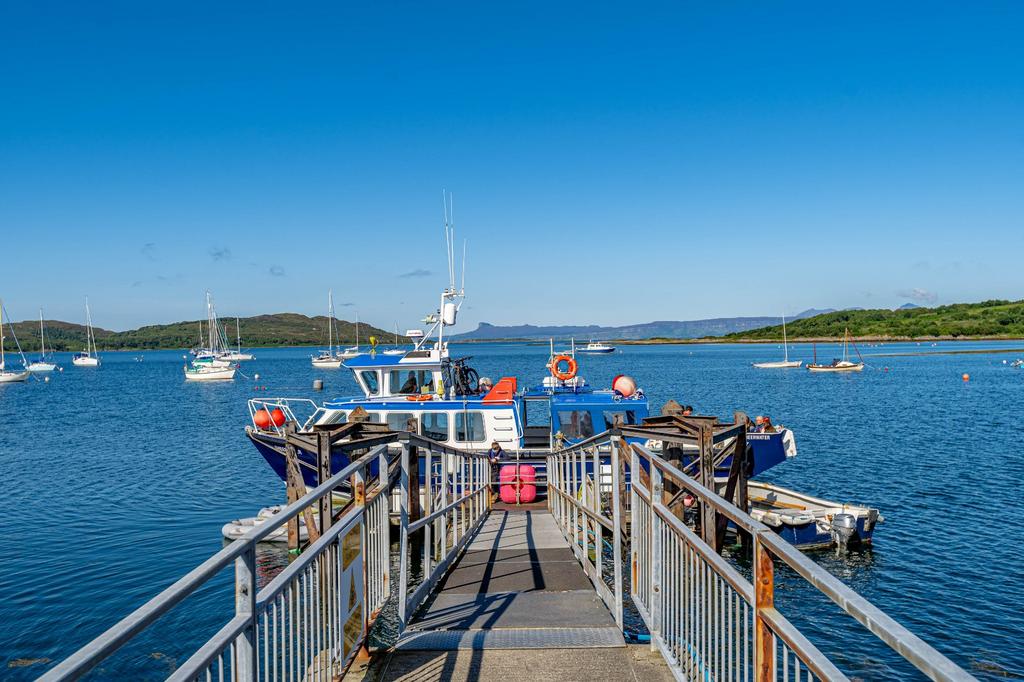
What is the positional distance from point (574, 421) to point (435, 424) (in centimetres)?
359

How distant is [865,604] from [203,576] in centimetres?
214

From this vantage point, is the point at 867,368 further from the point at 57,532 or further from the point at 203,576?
the point at 203,576

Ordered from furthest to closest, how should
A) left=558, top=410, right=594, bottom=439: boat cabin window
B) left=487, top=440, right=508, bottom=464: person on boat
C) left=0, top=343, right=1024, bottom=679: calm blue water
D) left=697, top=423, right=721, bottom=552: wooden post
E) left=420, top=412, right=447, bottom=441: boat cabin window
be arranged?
left=558, top=410, right=594, bottom=439: boat cabin window
left=420, top=412, right=447, bottom=441: boat cabin window
left=487, top=440, right=508, bottom=464: person on boat
left=0, top=343, right=1024, bottom=679: calm blue water
left=697, top=423, right=721, bottom=552: wooden post

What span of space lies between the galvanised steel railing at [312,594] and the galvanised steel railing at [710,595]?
5.83 ft

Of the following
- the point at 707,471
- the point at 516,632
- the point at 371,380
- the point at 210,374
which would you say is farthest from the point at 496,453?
the point at 210,374

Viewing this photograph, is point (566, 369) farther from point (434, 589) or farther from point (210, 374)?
point (210, 374)

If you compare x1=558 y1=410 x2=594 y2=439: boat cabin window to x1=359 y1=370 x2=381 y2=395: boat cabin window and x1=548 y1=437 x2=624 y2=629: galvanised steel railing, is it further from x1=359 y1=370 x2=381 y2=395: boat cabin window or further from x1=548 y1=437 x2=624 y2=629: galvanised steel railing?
x1=548 y1=437 x2=624 y2=629: galvanised steel railing

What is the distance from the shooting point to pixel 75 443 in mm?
36344

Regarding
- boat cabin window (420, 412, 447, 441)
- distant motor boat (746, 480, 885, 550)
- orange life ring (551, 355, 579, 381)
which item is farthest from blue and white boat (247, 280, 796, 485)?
distant motor boat (746, 480, 885, 550)

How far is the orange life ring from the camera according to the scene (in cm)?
2291

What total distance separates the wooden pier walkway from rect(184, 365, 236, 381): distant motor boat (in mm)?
92083

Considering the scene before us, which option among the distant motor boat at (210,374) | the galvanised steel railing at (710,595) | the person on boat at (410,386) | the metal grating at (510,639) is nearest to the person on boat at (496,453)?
the person on boat at (410,386)

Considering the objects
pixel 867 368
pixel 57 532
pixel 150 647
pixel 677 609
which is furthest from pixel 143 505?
pixel 867 368

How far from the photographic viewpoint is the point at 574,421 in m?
20.0
